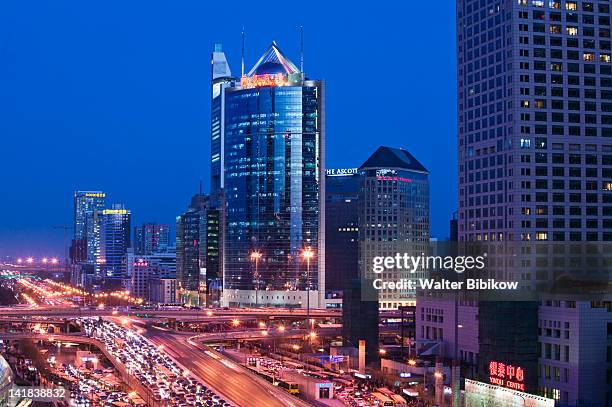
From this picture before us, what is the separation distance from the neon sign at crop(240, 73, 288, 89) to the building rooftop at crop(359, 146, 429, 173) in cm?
2364

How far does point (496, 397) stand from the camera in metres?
60.0

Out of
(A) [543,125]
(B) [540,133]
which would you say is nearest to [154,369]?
(B) [540,133]

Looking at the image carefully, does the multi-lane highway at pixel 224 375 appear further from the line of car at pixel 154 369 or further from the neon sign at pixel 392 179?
the neon sign at pixel 392 179

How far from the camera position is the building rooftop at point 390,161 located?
17312cm

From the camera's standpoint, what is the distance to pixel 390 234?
167 metres

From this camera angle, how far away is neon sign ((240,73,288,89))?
159375mm

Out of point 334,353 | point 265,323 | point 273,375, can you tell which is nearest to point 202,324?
point 265,323

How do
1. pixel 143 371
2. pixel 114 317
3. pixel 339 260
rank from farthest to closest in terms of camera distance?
pixel 339 260 → pixel 114 317 → pixel 143 371

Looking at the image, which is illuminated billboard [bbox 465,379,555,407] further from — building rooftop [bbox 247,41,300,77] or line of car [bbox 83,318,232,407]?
building rooftop [bbox 247,41,300,77]

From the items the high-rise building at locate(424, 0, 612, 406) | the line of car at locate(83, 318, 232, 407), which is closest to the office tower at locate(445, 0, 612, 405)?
the high-rise building at locate(424, 0, 612, 406)

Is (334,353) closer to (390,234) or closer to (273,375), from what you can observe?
(273,375)

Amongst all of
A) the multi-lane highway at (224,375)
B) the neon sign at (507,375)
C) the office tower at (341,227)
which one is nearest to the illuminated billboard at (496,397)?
the neon sign at (507,375)

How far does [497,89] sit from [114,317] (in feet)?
211

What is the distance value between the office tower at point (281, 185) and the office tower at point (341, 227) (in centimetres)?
2208
